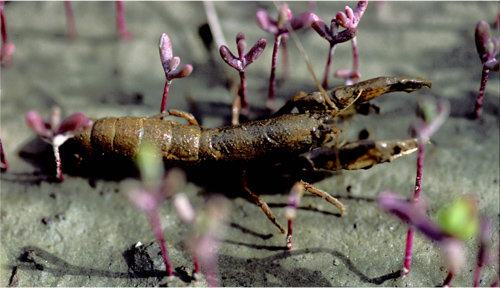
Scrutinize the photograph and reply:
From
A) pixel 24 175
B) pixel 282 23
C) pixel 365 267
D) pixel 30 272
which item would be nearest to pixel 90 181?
pixel 24 175

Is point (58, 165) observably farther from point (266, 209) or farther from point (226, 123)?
point (266, 209)

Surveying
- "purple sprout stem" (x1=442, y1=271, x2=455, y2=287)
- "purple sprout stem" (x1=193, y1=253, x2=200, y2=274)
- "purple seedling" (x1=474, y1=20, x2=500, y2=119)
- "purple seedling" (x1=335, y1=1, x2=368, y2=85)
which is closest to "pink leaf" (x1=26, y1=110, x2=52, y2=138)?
"purple sprout stem" (x1=193, y1=253, x2=200, y2=274)

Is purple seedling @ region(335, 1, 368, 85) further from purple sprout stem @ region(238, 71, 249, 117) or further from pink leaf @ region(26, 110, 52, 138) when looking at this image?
pink leaf @ region(26, 110, 52, 138)

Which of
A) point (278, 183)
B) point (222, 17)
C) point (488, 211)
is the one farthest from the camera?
point (222, 17)

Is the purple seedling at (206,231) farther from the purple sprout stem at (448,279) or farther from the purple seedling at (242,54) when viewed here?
the purple sprout stem at (448,279)

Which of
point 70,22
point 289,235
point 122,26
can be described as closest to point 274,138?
point 289,235

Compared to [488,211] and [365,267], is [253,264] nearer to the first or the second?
[365,267]
